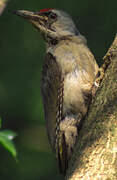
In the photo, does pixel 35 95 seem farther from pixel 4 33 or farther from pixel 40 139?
pixel 4 33

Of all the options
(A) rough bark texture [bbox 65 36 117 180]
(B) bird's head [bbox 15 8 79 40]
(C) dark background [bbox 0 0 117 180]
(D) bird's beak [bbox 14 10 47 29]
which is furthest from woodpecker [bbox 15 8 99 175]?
(C) dark background [bbox 0 0 117 180]

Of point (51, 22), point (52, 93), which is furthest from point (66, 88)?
point (51, 22)

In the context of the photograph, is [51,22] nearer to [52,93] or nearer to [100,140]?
[52,93]

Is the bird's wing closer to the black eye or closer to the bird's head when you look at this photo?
the bird's head

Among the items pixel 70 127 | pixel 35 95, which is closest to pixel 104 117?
pixel 70 127

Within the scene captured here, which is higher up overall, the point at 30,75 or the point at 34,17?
the point at 34,17

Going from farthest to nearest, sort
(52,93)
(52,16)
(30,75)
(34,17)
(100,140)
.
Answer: (30,75) < (52,16) < (34,17) < (52,93) < (100,140)
